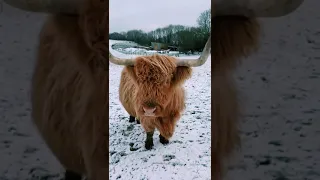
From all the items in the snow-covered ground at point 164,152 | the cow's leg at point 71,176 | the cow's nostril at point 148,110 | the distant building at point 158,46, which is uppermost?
the distant building at point 158,46

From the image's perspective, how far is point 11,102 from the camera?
118 cm

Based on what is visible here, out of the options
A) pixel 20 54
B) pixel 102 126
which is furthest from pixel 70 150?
pixel 20 54

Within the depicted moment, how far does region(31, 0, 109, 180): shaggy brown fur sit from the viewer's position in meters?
1.20

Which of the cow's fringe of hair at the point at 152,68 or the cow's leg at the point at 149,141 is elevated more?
the cow's fringe of hair at the point at 152,68

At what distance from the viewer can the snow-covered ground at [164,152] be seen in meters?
3.17

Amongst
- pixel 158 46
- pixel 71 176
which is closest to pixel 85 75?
pixel 71 176

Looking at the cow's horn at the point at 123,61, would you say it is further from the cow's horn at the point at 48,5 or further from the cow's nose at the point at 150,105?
the cow's horn at the point at 48,5

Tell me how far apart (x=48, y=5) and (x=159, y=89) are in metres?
2.23

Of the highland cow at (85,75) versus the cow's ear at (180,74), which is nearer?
the highland cow at (85,75)

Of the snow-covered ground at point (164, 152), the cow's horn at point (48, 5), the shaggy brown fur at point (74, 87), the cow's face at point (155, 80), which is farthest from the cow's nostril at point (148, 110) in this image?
the cow's horn at point (48, 5)

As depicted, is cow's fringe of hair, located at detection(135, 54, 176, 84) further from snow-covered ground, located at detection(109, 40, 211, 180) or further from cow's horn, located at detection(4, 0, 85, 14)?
cow's horn, located at detection(4, 0, 85, 14)

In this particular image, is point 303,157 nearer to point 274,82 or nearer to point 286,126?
point 286,126

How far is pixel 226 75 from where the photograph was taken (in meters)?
1.21

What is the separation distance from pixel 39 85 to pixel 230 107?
680 mm
